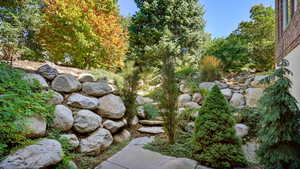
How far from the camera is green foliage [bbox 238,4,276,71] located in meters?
9.41

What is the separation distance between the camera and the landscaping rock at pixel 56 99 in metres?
3.46

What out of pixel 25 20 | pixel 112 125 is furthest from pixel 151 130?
pixel 25 20

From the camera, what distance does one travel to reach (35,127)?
106 inches

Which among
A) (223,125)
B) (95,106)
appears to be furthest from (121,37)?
(223,125)

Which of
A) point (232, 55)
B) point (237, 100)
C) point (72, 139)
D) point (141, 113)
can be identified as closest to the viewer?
point (72, 139)

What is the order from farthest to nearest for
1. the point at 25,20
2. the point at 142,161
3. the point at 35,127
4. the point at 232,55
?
the point at 232,55
the point at 25,20
the point at 142,161
the point at 35,127

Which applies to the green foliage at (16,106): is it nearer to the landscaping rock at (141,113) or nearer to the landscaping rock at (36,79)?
the landscaping rock at (36,79)

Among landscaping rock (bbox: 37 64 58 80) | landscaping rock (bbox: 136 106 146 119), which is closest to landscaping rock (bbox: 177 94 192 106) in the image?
landscaping rock (bbox: 136 106 146 119)

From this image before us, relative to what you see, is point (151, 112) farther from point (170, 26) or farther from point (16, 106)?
point (170, 26)

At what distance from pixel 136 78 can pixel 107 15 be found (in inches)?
138

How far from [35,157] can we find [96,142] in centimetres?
133

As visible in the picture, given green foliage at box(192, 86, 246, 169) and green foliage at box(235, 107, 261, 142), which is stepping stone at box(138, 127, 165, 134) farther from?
green foliage at box(235, 107, 261, 142)

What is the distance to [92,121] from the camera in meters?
3.52

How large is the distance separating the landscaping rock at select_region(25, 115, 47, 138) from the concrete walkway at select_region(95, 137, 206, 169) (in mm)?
1084
